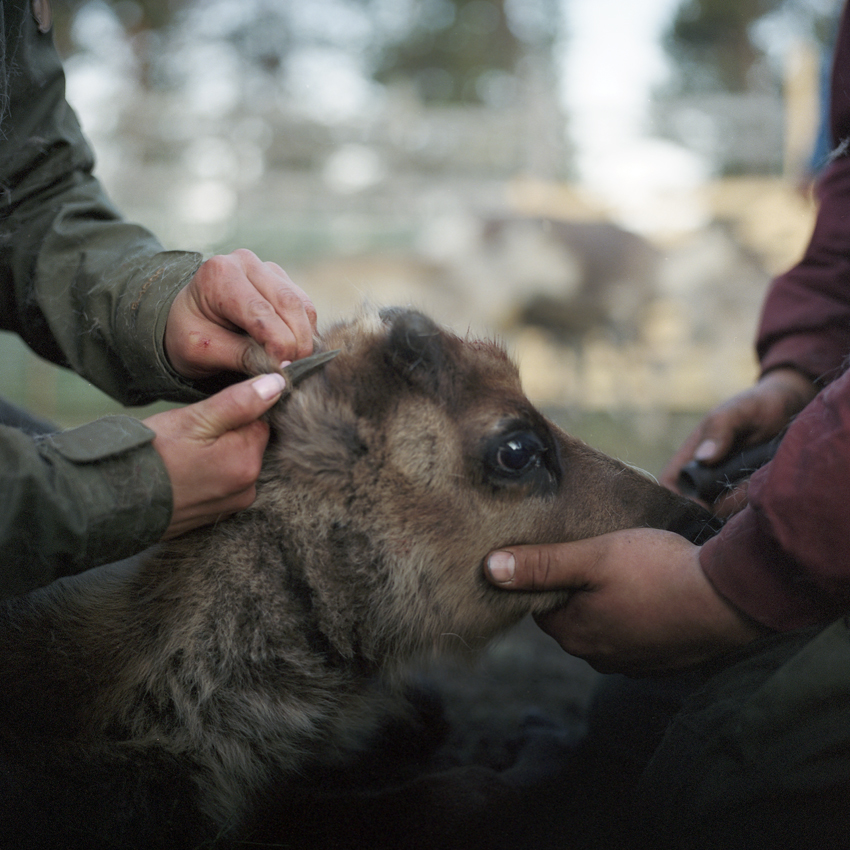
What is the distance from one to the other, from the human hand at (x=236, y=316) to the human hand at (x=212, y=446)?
22 centimetres

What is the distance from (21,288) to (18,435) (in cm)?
136

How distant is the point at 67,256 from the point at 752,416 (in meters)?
2.72

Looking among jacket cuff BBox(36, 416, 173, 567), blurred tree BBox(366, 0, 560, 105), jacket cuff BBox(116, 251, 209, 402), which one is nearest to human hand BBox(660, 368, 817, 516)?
jacket cuff BBox(116, 251, 209, 402)

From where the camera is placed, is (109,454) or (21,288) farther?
(21,288)

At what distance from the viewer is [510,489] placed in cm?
235

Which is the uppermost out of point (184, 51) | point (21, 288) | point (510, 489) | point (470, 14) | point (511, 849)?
point (470, 14)

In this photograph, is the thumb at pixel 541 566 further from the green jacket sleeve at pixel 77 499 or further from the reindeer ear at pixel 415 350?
the green jacket sleeve at pixel 77 499

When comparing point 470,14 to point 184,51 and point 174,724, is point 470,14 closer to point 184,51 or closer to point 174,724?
point 184,51

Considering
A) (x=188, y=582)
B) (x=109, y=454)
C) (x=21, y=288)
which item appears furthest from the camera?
(x=21, y=288)

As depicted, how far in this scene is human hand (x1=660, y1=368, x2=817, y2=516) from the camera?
9.72 ft

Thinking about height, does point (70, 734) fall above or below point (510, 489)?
below

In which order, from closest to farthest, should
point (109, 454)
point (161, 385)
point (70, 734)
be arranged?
point (109, 454) → point (70, 734) → point (161, 385)

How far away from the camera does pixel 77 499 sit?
1811mm

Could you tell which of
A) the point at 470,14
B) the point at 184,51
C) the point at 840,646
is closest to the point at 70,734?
the point at 840,646
